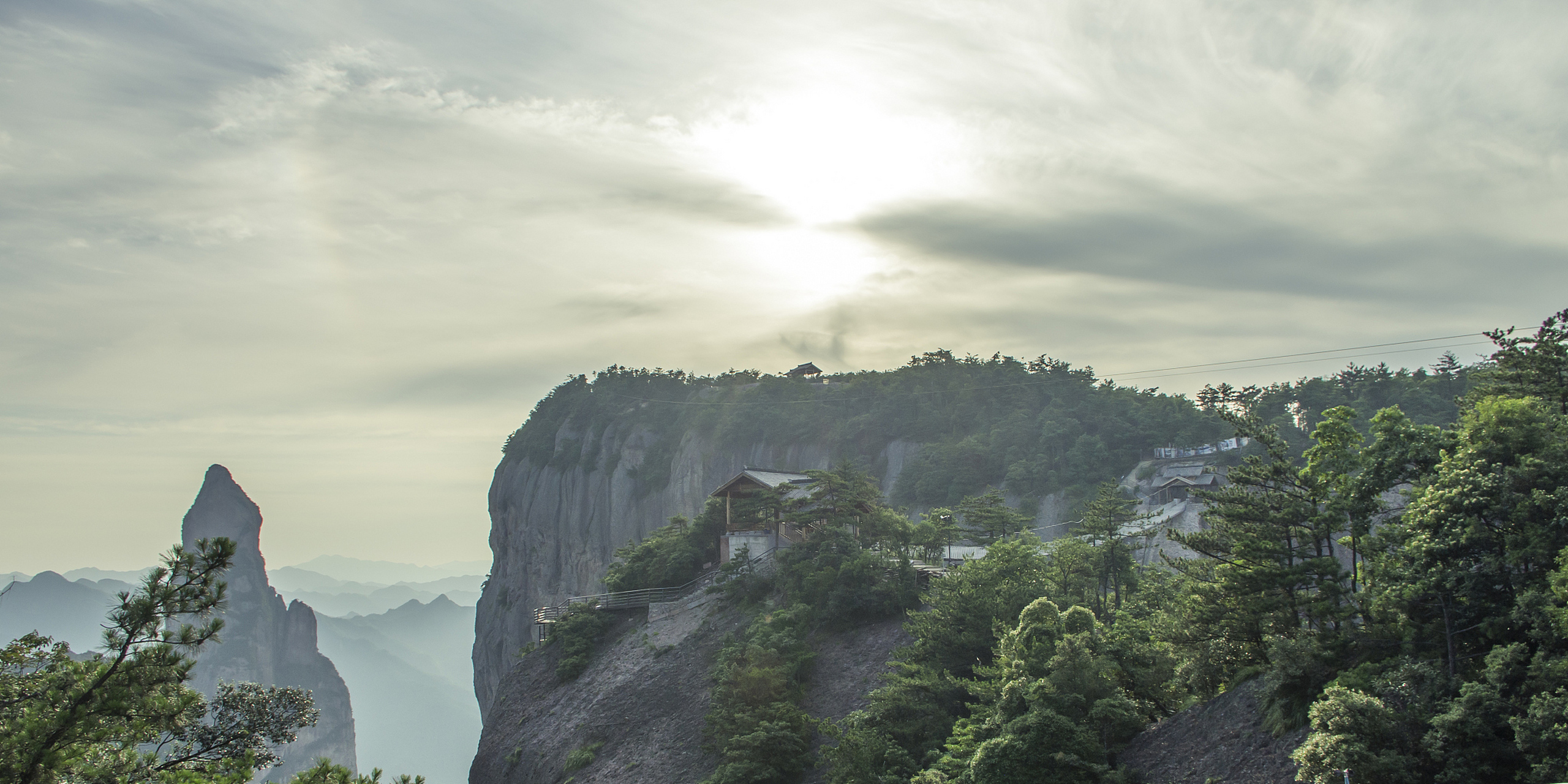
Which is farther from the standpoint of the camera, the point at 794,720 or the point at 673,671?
the point at 673,671

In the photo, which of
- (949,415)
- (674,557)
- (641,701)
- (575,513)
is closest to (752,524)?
(674,557)

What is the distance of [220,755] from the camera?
16.2 metres

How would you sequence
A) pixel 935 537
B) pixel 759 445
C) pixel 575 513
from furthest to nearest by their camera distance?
pixel 575 513 < pixel 759 445 < pixel 935 537

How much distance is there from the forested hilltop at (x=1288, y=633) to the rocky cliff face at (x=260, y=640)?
14648 centimetres

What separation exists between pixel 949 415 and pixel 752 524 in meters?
38.7

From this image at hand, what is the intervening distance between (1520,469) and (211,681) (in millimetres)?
173420

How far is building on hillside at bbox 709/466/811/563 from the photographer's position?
3962cm

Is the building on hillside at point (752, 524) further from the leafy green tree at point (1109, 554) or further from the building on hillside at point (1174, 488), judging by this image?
the building on hillside at point (1174, 488)

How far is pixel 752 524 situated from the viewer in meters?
40.6

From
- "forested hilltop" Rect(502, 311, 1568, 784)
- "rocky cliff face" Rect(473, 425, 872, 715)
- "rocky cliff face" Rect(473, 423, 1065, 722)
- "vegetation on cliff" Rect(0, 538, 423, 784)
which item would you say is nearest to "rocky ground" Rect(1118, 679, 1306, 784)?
"forested hilltop" Rect(502, 311, 1568, 784)

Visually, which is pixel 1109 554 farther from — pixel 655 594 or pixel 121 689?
pixel 121 689

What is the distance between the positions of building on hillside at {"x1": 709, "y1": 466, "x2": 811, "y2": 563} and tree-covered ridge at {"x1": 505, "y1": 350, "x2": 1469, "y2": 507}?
360 cm

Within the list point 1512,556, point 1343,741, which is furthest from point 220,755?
point 1512,556

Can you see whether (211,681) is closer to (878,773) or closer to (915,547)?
(915,547)
